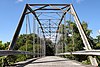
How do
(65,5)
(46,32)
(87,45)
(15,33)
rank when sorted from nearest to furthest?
(87,45) → (15,33) → (65,5) → (46,32)

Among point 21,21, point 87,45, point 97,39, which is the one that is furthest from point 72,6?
point 97,39

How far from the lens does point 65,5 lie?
87.1 ft

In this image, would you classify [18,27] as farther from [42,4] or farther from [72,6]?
[42,4]

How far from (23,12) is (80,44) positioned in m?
26.5

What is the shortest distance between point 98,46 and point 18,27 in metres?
31.7

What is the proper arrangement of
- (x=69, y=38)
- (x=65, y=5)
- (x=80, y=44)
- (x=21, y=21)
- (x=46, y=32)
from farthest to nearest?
1. (x=46, y=32)
2. (x=69, y=38)
3. (x=80, y=44)
4. (x=65, y=5)
5. (x=21, y=21)

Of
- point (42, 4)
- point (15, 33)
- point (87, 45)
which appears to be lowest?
point (87, 45)

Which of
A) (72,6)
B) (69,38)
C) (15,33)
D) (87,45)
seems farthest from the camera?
(69,38)

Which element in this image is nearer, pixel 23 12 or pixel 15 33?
pixel 15 33

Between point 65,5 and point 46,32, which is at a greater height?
point 46,32

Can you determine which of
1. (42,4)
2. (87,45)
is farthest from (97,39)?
(87,45)

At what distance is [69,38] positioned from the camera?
166 ft

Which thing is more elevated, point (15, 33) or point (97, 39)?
point (97, 39)

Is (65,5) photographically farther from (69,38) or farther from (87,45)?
(69,38)
